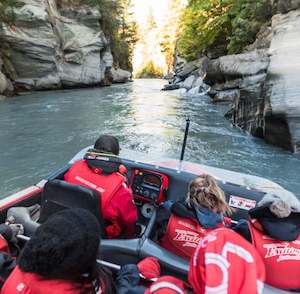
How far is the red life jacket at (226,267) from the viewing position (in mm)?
1332

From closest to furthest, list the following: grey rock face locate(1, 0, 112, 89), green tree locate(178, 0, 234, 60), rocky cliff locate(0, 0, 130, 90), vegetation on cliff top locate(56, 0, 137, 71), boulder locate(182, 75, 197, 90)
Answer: rocky cliff locate(0, 0, 130, 90) < grey rock face locate(1, 0, 112, 89) < green tree locate(178, 0, 234, 60) < boulder locate(182, 75, 197, 90) < vegetation on cliff top locate(56, 0, 137, 71)

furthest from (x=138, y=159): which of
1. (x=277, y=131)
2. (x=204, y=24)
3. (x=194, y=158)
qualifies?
(x=204, y=24)

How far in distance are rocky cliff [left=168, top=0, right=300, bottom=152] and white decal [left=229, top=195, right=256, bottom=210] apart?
4957 mm

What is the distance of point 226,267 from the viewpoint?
1351 mm

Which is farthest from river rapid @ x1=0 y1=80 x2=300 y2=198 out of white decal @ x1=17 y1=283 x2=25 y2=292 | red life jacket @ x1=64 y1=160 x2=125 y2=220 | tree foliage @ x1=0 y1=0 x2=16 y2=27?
tree foliage @ x1=0 y1=0 x2=16 y2=27

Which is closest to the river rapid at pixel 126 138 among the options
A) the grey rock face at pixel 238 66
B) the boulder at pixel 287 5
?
the grey rock face at pixel 238 66

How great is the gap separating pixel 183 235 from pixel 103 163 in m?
0.86

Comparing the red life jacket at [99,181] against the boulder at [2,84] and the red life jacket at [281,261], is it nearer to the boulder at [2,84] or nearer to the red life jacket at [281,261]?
the red life jacket at [281,261]

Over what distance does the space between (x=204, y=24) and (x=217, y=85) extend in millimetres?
8103

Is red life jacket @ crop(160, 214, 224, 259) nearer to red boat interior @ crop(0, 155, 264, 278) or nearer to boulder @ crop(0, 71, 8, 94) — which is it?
red boat interior @ crop(0, 155, 264, 278)

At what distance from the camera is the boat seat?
8.91 feet

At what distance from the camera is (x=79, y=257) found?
1409 mm

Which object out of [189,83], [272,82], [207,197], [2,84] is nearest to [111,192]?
[207,197]

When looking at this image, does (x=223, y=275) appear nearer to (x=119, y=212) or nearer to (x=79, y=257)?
(x=79, y=257)
